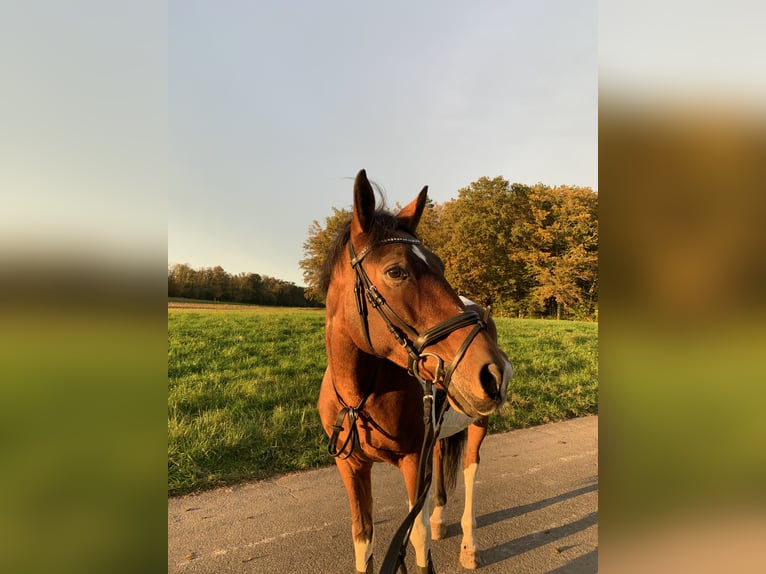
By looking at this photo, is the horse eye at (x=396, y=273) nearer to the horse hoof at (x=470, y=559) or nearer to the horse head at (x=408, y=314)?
the horse head at (x=408, y=314)

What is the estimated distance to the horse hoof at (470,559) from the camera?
3.15 m

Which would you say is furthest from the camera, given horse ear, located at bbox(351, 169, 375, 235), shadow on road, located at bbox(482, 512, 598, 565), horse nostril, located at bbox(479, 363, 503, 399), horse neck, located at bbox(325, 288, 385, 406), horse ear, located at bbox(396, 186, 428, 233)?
shadow on road, located at bbox(482, 512, 598, 565)

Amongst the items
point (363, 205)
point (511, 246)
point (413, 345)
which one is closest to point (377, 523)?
point (413, 345)

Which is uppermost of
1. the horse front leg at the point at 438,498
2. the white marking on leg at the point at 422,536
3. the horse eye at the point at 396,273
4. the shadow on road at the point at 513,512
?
the horse eye at the point at 396,273

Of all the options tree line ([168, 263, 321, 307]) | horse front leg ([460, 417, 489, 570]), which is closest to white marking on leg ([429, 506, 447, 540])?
horse front leg ([460, 417, 489, 570])

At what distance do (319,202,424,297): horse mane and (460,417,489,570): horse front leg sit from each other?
2.22 meters

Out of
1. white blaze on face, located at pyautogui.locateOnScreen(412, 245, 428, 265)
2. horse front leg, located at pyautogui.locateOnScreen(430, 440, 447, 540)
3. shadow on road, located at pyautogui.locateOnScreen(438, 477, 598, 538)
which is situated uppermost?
white blaze on face, located at pyautogui.locateOnScreen(412, 245, 428, 265)

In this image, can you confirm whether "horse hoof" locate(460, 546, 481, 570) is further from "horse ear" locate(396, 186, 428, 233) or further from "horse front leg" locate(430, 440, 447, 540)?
"horse ear" locate(396, 186, 428, 233)

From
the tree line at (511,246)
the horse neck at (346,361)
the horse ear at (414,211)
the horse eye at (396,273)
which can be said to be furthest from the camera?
the tree line at (511,246)

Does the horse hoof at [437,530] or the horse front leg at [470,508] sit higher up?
the horse front leg at [470,508]

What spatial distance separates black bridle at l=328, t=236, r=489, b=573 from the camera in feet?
5.66

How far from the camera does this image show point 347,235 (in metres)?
2.35

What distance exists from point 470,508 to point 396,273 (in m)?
2.45

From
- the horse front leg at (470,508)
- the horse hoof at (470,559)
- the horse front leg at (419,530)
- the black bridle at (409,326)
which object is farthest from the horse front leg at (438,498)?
the black bridle at (409,326)
